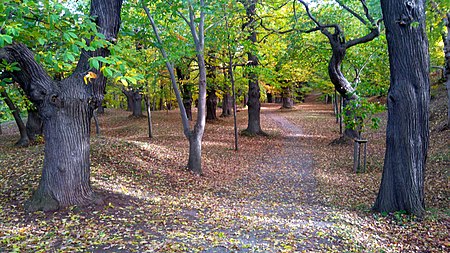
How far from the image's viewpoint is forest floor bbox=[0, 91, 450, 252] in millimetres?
4438

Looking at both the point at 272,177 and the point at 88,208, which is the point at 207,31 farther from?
the point at 88,208

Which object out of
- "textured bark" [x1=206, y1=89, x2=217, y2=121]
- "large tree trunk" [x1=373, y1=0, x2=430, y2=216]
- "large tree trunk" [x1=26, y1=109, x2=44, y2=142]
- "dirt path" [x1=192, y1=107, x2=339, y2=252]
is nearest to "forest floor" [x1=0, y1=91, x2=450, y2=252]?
"dirt path" [x1=192, y1=107, x2=339, y2=252]

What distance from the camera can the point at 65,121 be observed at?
211 inches

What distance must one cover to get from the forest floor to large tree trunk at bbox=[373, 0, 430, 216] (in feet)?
1.56

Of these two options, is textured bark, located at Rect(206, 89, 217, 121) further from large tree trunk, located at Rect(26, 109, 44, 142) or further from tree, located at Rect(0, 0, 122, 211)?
tree, located at Rect(0, 0, 122, 211)

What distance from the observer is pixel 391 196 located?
20.0ft

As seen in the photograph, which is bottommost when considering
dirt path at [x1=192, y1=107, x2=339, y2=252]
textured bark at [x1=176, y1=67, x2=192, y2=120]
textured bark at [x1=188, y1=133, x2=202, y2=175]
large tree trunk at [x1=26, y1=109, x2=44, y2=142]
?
dirt path at [x1=192, y1=107, x2=339, y2=252]

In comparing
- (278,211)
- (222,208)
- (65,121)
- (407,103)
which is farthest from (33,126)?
(407,103)

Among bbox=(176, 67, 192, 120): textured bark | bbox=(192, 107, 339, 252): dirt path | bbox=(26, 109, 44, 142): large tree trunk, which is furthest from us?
bbox=(176, 67, 192, 120): textured bark

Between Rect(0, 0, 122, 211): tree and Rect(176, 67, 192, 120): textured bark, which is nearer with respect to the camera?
Rect(0, 0, 122, 211): tree

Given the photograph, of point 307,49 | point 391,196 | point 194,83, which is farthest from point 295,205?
point 194,83

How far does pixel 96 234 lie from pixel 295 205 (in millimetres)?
4461

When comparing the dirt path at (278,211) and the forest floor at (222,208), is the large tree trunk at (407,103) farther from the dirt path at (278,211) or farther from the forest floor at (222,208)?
the dirt path at (278,211)

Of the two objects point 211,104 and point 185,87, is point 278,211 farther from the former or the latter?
point 211,104
